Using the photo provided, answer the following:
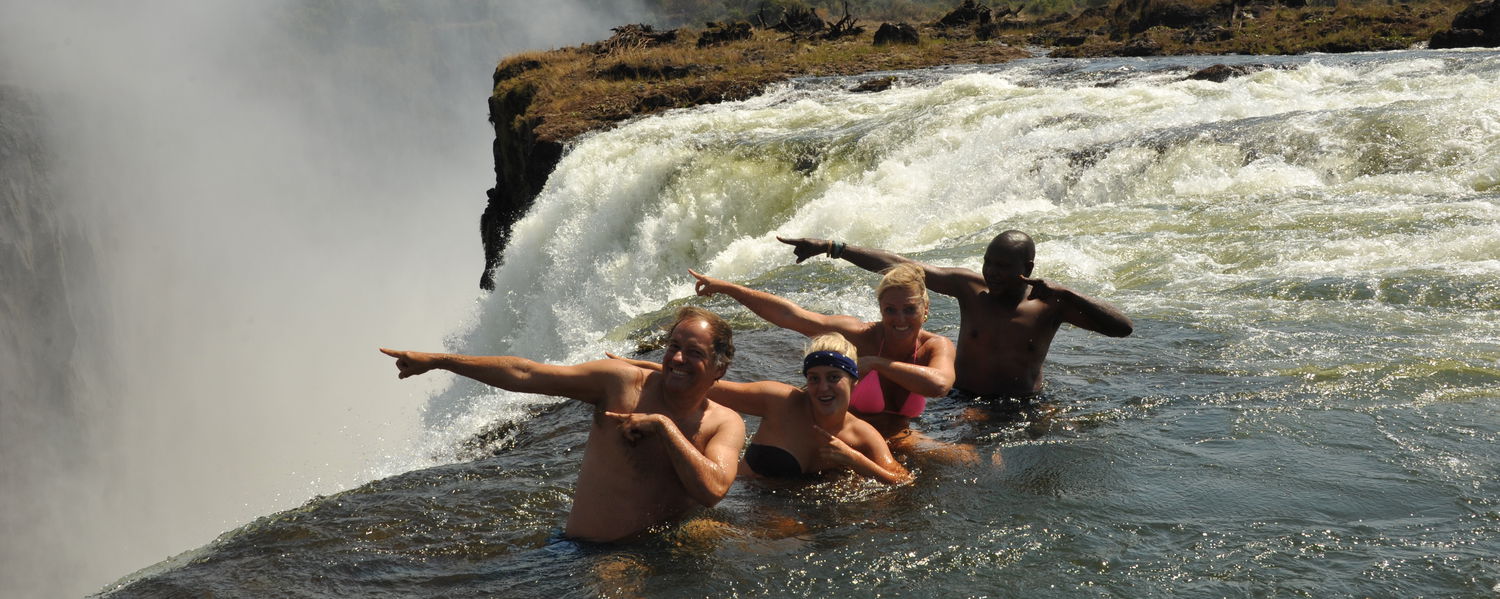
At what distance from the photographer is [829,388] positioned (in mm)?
4578

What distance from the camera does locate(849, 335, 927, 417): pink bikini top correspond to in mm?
5280

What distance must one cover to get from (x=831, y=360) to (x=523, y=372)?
120 cm

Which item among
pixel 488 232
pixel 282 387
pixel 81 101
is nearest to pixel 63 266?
pixel 282 387

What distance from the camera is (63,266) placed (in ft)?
183

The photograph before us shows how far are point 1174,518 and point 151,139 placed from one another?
80.7 m

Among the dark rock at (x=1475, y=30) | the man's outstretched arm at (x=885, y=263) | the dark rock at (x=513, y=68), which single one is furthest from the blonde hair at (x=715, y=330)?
the dark rock at (x=513, y=68)

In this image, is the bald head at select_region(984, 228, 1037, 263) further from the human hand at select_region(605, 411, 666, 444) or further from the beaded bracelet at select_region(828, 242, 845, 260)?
the human hand at select_region(605, 411, 666, 444)

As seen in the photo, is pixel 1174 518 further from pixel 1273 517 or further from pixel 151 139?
pixel 151 139

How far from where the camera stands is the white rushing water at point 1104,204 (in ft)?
25.2

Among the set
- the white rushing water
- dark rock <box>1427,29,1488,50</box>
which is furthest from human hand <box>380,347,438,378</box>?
dark rock <box>1427,29,1488,50</box>

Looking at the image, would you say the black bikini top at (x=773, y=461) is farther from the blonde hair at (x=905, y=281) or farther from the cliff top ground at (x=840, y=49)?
the cliff top ground at (x=840, y=49)

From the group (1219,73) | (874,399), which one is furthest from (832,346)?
(1219,73)

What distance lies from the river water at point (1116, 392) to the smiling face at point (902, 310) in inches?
25.1

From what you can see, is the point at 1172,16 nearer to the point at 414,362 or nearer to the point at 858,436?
the point at 858,436
